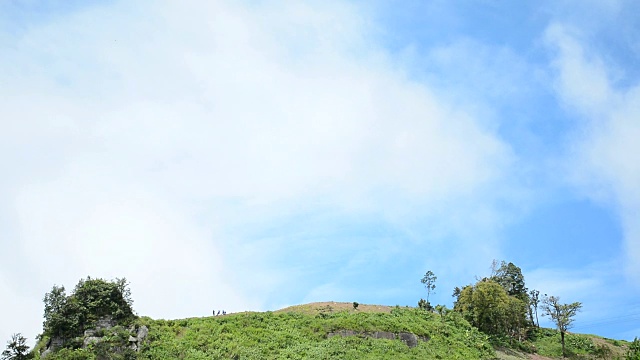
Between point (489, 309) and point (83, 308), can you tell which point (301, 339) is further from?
point (489, 309)

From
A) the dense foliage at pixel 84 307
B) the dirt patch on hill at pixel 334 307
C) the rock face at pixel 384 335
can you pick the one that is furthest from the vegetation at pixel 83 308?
the dirt patch on hill at pixel 334 307

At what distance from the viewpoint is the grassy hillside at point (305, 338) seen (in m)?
42.8

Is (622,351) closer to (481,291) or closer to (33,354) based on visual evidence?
(481,291)

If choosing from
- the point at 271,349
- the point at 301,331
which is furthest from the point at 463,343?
the point at 271,349

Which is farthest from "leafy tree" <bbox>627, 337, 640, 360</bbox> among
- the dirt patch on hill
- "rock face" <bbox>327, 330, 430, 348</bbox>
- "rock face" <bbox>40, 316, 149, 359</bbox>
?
"rock face" <bbox>40, 316, 149, 359</bbox>

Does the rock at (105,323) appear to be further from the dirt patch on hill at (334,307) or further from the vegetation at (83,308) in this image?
the dirt patch on hill at (334,307)

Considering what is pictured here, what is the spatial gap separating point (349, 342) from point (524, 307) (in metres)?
33.9

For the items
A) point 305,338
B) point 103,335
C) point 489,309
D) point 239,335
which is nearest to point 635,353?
point 489,309

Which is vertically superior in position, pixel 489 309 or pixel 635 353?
pixel 489 309

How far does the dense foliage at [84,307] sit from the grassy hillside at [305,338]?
7.44ft

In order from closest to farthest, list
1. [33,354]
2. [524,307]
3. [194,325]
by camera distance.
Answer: [33,354], [194,325], [524,307]

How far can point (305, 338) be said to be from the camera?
46.2 m

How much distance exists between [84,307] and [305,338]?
19307mm

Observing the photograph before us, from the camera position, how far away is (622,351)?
2689 inches
